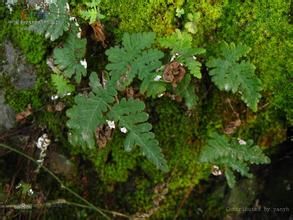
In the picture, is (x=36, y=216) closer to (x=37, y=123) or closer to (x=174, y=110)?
(x=37, y=123)

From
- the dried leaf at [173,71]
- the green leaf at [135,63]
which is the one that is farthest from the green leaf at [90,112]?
the dried leaf at [173,71]

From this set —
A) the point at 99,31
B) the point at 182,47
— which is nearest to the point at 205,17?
the point at 182,47

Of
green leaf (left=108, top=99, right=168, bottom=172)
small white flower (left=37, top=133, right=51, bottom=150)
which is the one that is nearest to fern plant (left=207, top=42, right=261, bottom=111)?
green leaf (left=108, top=99, right=168, bottom=172)

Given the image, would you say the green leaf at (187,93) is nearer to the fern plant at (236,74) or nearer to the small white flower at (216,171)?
the fern plant at (236,74)

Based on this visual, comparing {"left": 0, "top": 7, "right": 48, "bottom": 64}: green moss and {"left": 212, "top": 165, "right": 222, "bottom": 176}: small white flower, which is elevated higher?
{"left": 0, "top": 7, "right": 48, "bottom": 64}: green moss

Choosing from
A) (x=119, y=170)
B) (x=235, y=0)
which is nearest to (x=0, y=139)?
(x=119, y=170)

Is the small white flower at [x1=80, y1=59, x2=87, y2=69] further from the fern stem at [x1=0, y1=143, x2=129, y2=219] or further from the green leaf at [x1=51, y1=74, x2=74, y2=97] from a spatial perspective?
the fern stem at [x1=0, y1=143, x2=129, y2=219]
